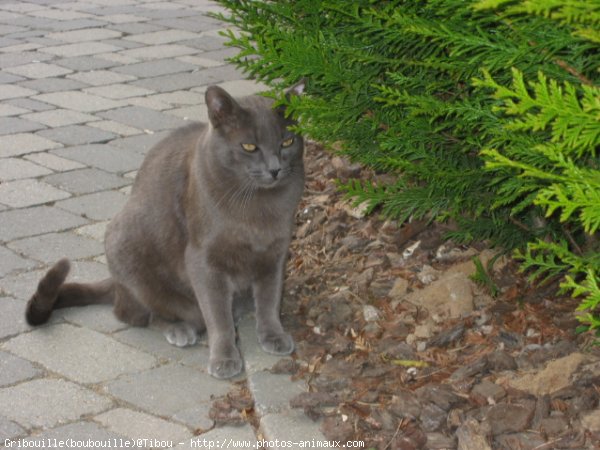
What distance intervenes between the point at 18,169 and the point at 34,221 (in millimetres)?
658

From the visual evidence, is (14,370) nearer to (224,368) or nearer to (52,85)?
(224,368)

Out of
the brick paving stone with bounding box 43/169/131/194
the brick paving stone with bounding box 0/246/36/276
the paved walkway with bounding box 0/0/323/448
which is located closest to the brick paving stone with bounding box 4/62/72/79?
the paved walkway with bounding box 0/0/323/448

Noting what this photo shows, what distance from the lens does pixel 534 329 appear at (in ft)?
10.3

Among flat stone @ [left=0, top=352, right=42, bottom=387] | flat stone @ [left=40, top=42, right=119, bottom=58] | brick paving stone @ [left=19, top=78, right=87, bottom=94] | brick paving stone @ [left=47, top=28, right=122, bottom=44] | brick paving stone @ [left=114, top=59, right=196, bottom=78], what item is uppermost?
brick paving stone @ [left=47, top=28, right=122, bottom=44]

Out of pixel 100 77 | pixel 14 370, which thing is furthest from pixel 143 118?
pixel 14 370

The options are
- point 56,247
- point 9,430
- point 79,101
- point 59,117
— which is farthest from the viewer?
point 79,101

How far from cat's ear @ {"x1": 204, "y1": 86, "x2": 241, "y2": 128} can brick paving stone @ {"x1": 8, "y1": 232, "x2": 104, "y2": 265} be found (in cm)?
119

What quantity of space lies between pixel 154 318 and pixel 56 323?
0.38m

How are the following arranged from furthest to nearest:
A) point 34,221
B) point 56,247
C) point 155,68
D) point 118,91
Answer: point 155,68 < point 118,91 < point 34,221 < point 56,247

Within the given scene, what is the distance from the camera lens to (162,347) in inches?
135

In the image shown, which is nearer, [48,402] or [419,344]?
[48,402]

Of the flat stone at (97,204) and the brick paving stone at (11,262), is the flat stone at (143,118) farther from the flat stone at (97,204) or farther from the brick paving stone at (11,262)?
the brick paving stone at (11,262)

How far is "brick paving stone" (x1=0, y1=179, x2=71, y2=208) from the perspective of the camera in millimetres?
4555

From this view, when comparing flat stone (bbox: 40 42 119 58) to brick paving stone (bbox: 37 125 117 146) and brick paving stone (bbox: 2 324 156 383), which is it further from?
brick paving stone (bbox: 2 324 156 383)
